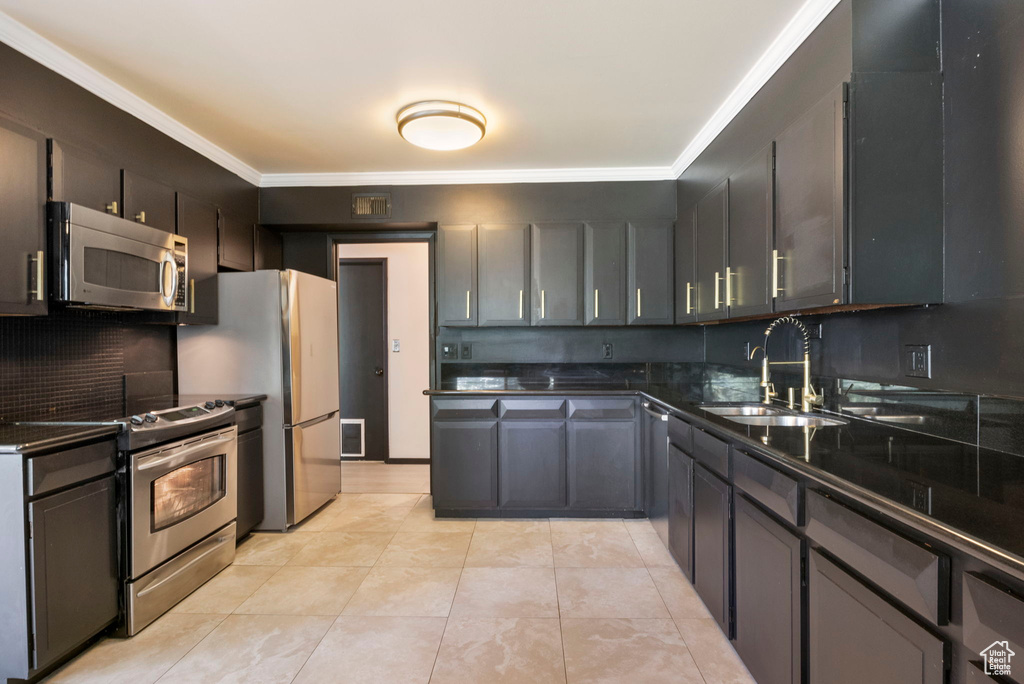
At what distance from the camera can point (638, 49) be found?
85.4 inches

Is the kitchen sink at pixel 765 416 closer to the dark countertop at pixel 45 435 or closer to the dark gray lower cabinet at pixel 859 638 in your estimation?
the dark gray lower cabinet at pixel 859 638

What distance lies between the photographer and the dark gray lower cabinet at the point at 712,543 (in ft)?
6.13

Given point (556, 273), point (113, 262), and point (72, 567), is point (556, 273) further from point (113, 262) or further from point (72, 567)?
point (72, 567)

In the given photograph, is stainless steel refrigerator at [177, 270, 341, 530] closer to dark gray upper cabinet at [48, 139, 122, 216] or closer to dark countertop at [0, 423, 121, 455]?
dark gray upper cabinet at [48, 139, 122, 216]

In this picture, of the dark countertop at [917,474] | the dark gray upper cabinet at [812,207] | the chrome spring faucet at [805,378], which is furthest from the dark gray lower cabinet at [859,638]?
the chrome spring faucet at [805,378]

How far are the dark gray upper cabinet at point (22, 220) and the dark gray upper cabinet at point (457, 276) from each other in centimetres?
218

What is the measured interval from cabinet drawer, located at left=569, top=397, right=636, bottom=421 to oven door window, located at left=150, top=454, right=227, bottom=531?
2.07m

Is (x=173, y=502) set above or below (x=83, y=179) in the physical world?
below

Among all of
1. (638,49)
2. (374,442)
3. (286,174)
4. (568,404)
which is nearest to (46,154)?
(286,174)

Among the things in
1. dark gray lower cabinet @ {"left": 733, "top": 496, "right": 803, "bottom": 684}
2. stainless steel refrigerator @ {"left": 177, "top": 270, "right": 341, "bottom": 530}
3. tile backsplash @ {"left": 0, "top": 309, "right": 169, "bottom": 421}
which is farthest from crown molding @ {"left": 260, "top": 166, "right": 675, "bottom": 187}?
dark gray lower cabinet @ {"left": 733, "top": 496, "right": 803, "bottom": 684}

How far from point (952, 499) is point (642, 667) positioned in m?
1.25

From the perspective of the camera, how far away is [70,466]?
1812 mm

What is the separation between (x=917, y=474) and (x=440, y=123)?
97.3 inches

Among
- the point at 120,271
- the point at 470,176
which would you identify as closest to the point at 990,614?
the point at 120,271
